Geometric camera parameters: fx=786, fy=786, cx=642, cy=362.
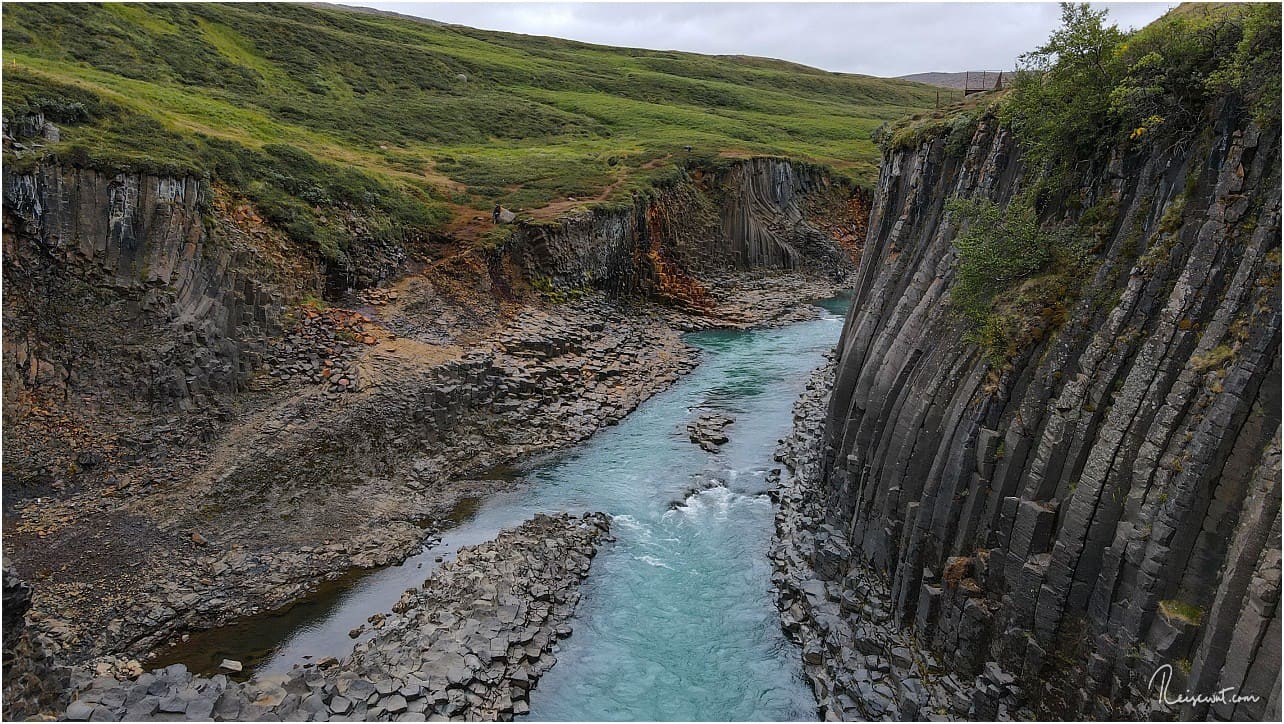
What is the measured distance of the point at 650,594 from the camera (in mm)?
23219

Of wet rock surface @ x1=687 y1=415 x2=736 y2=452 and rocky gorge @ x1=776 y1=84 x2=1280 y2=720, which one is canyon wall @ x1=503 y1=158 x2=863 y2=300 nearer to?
wet rock surface @ x1=687 y1=415 x2=736 y2=452

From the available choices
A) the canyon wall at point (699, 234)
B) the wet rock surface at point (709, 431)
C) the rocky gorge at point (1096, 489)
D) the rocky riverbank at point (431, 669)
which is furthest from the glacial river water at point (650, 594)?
the canyon wall at point (699, 234)

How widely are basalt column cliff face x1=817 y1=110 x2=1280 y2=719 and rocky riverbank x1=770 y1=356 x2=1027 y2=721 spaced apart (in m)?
0.38

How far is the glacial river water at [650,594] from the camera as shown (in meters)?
19.1

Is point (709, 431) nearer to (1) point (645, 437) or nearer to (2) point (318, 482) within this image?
(1) point (645, 437)

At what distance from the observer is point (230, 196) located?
120 ft

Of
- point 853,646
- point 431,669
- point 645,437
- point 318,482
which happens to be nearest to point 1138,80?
point 853,646

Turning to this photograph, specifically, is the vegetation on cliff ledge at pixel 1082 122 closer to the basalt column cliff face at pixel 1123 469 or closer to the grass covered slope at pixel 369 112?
the basalt column cliff face at pixel 1123 469

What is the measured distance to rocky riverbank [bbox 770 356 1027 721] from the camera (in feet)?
53.5

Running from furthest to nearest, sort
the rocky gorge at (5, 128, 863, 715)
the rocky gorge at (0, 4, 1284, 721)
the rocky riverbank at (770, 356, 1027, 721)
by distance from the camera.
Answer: the rocky gorge at (5, 128, 863, 715) < the rocky riverbank at (770, 356, 1027, 721) < the rocky gorge at (0, 4, 1284, 721)

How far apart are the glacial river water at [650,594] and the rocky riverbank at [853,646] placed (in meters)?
0.65
